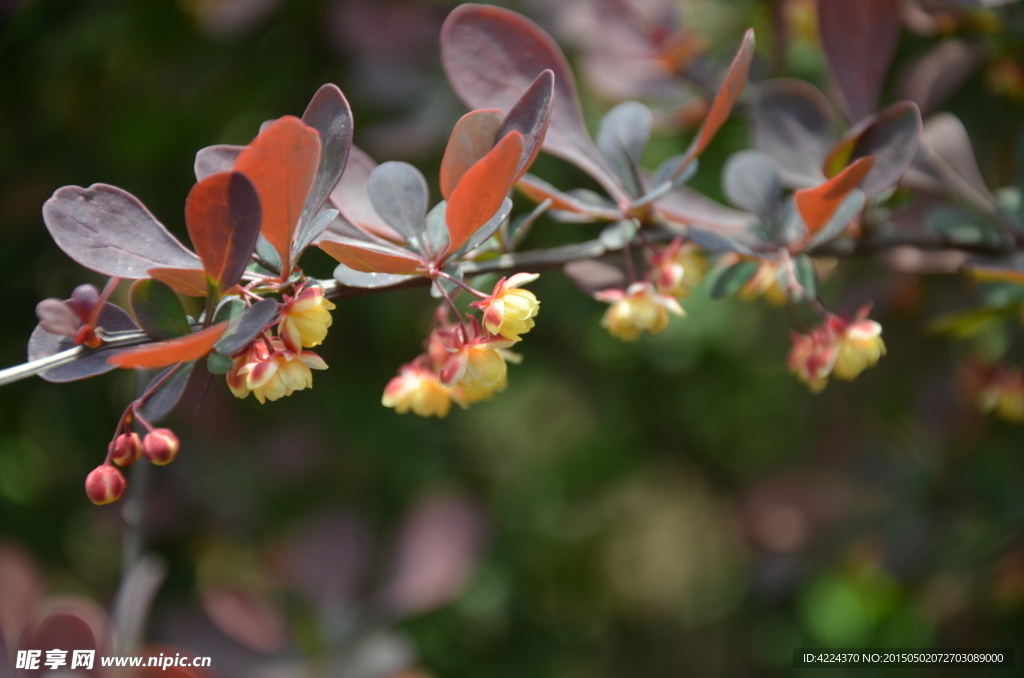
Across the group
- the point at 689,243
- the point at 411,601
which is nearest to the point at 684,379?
the point at 411,601

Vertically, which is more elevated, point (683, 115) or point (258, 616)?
point (683, 115)

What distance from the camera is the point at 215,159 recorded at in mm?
566

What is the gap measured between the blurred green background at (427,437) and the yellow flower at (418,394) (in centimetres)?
61

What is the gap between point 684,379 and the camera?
5.51 ft

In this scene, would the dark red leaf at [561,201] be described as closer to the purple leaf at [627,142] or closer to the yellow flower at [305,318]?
the purple leaf at [627,142]

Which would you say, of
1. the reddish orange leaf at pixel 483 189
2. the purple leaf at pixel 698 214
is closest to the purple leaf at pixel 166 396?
the reddish orange leaf at pixel 483 189

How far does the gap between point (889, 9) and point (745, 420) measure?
4.13 feet

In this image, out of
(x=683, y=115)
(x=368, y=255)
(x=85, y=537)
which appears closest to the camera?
(x=368, y=255)

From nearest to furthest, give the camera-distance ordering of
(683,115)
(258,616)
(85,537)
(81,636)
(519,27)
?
(519,27) < (81,636) < (683,115) < (258,616) < (85,537)

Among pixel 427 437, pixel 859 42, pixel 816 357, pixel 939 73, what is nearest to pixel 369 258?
pixel 816 357

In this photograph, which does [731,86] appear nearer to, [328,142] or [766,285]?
[766,285]

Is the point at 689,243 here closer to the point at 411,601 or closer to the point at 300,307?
the point at 300,307

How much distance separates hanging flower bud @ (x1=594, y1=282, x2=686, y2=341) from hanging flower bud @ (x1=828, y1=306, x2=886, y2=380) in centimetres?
16

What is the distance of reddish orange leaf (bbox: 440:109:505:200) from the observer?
545mm
